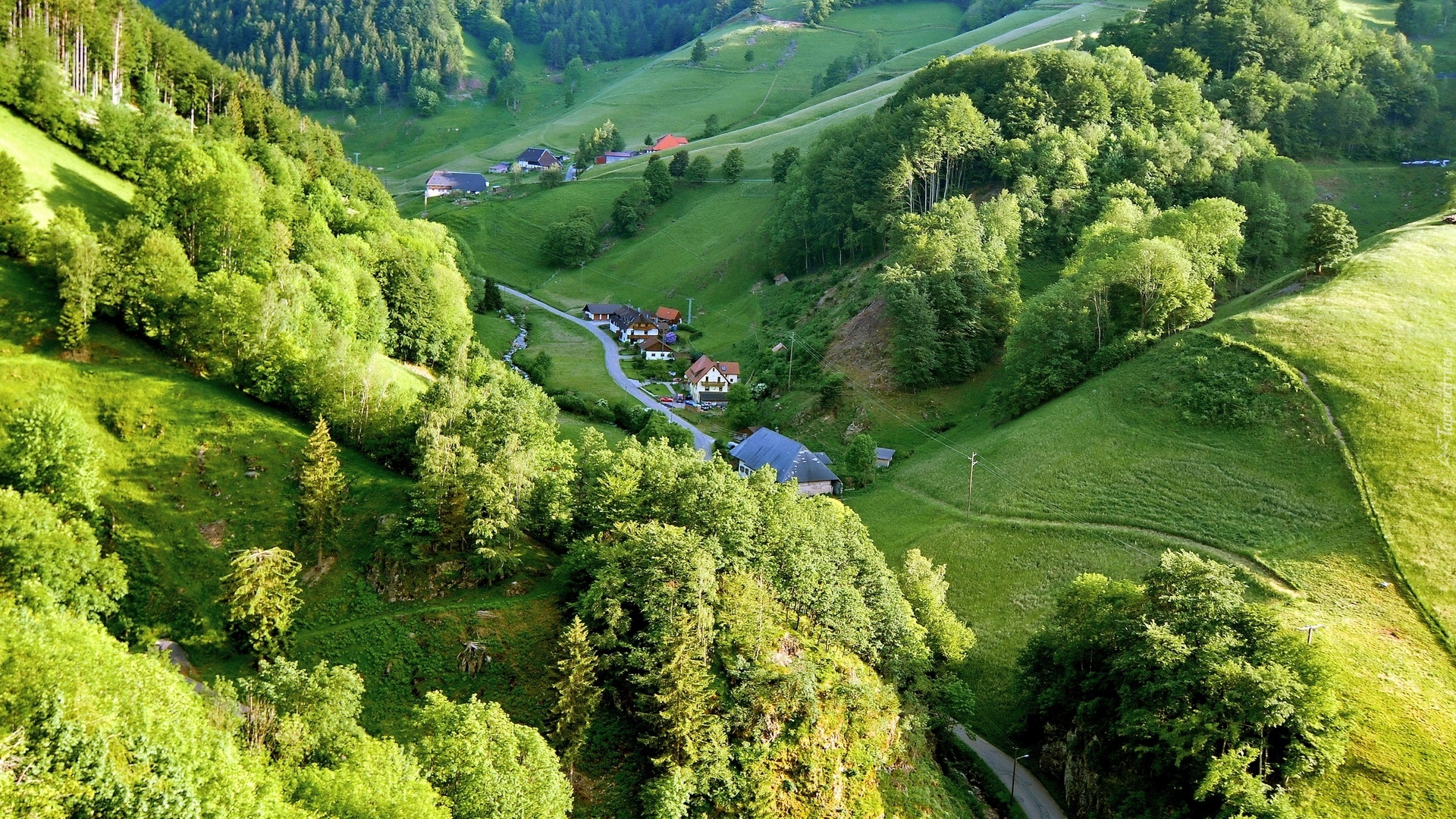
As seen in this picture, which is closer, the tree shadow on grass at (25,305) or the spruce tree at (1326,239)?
the tree shadow on grass at (25,305)

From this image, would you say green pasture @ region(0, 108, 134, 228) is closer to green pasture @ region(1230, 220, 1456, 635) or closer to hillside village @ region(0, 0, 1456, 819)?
hillside village @ region(0, 0, 1456, 819)

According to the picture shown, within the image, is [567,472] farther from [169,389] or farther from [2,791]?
[2,791]

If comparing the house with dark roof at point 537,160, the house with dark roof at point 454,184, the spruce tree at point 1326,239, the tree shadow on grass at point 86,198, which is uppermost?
the spruce tree at point 1326,239

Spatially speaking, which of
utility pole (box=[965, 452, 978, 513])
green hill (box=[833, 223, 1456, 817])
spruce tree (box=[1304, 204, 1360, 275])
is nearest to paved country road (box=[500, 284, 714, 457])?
green hill (box=[833, 223, 1456, 817])

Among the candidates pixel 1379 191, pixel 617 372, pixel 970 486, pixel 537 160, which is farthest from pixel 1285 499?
pixel 537 160

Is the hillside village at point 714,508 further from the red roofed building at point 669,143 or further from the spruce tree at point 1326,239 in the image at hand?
the red roofed building at point 669,143

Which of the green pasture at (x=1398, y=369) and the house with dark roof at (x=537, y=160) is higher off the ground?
the green pasture at (x=1398, y=369)

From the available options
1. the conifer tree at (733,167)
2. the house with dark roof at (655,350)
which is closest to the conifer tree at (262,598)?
the house with dark roof at (655,350)
